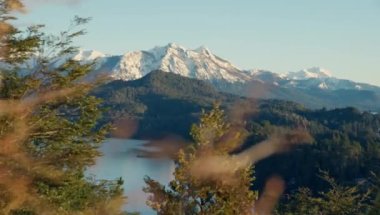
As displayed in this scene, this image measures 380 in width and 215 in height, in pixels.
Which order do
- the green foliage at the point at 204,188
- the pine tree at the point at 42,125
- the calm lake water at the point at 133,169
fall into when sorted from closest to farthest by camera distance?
1. the pine tree at the point at 42,125
2. the green foliage at the point at 204,188
3. the calm lake water at the point at 133,169

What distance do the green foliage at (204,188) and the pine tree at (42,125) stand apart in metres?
2.00

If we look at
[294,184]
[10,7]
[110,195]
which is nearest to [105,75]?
[10,7]

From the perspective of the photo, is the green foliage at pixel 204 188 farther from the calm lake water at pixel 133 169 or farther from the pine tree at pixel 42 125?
the calm lake water at pixel 133 169

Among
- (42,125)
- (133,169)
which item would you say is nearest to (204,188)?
(42,125)

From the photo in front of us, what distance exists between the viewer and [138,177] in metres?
101

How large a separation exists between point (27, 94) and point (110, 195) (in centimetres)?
446

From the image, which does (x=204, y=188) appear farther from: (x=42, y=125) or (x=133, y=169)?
(x=133, y=169)

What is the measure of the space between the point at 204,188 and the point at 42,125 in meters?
4.11

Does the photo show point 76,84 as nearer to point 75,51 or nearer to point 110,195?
point 75,51

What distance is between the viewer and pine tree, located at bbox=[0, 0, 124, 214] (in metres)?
11.0

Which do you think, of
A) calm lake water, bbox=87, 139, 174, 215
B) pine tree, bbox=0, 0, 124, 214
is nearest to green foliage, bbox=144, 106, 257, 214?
pine tree, bbox=0, 0, 124, 214

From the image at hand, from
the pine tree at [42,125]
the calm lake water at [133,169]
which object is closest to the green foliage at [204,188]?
the pine tree at [42,125]

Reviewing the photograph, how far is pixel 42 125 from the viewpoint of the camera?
12359mm

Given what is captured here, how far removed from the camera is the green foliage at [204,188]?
13.5 metres
